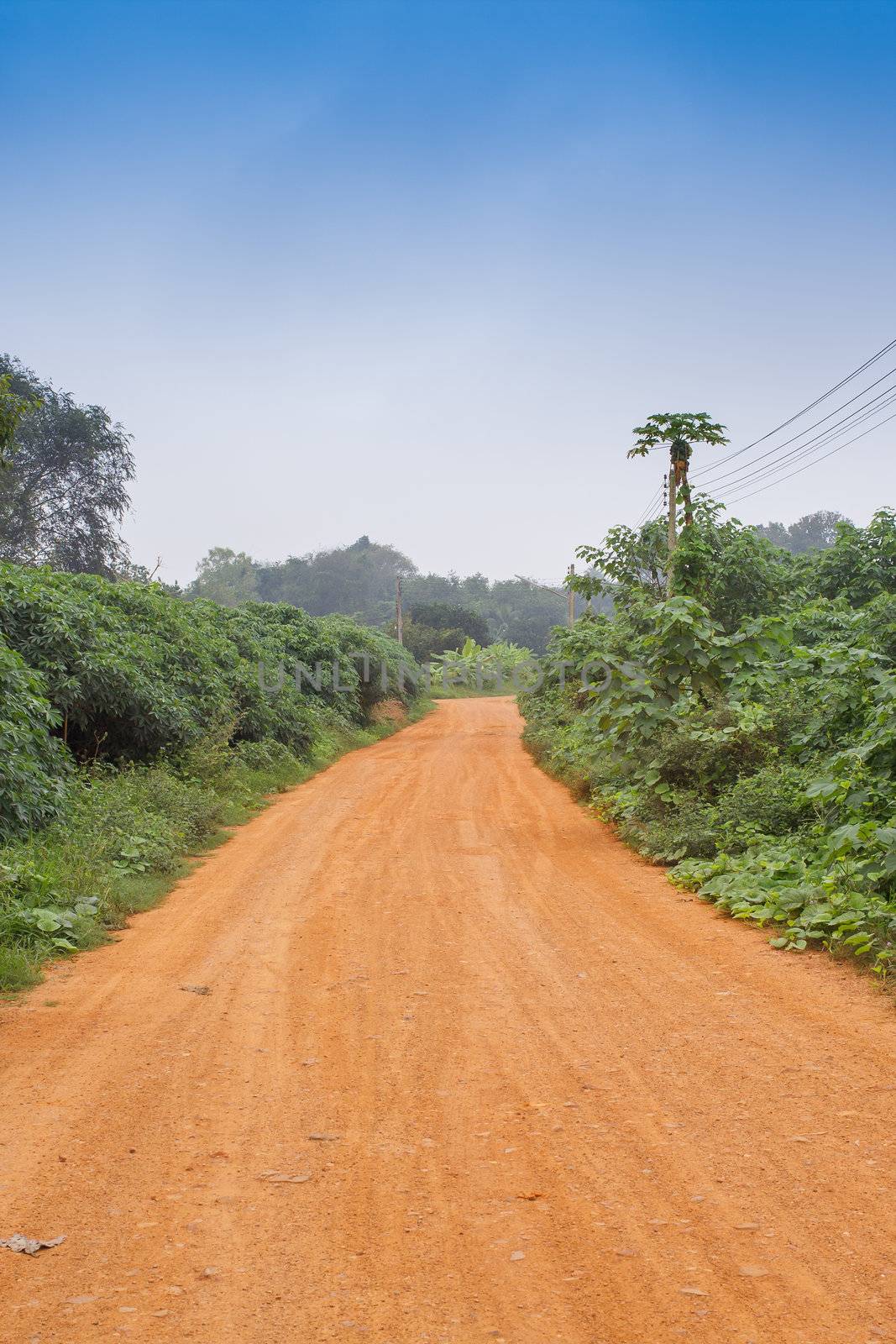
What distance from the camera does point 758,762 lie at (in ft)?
32.9

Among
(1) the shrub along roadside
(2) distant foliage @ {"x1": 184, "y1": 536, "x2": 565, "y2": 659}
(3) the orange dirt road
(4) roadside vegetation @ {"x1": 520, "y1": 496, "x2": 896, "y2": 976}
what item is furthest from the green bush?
(2) distant foliage @ {"x1": 184, "y1": 536, "x2": 565, "y2": 659}

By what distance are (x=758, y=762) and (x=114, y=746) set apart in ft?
26.9

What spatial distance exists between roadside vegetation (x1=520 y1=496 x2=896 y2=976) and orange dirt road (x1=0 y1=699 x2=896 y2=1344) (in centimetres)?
54

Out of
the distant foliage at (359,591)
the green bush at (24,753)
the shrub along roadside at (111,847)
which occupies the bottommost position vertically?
the shrub along roadside at (111,847)

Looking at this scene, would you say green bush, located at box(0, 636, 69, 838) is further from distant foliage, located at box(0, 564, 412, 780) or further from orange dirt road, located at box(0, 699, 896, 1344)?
orange dirt road, located at box(0, 699, 896, 1344)

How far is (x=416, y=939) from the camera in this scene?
6.98 metres

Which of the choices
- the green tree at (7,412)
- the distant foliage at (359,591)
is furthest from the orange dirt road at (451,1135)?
the distant foliage at (359,591)

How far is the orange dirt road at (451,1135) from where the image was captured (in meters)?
2.88

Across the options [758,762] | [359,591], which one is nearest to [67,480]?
[758,762]

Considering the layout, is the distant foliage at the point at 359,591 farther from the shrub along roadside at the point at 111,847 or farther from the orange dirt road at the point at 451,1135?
the orange dirt road at the point at 451,1135

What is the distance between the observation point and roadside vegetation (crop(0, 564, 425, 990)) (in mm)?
7715

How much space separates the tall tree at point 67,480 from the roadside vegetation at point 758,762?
26.4 meters

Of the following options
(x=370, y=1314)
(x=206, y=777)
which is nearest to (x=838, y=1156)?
(x=370, y=1314)

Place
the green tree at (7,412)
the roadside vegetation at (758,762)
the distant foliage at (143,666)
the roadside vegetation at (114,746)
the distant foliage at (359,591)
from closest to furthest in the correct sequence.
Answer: the roadside vegetation at (758,762) < the roadside vegetation at (114,746) < the green tree at (7,412) < the distant foliage at (143,666) < the distant foliage at (359,591)
